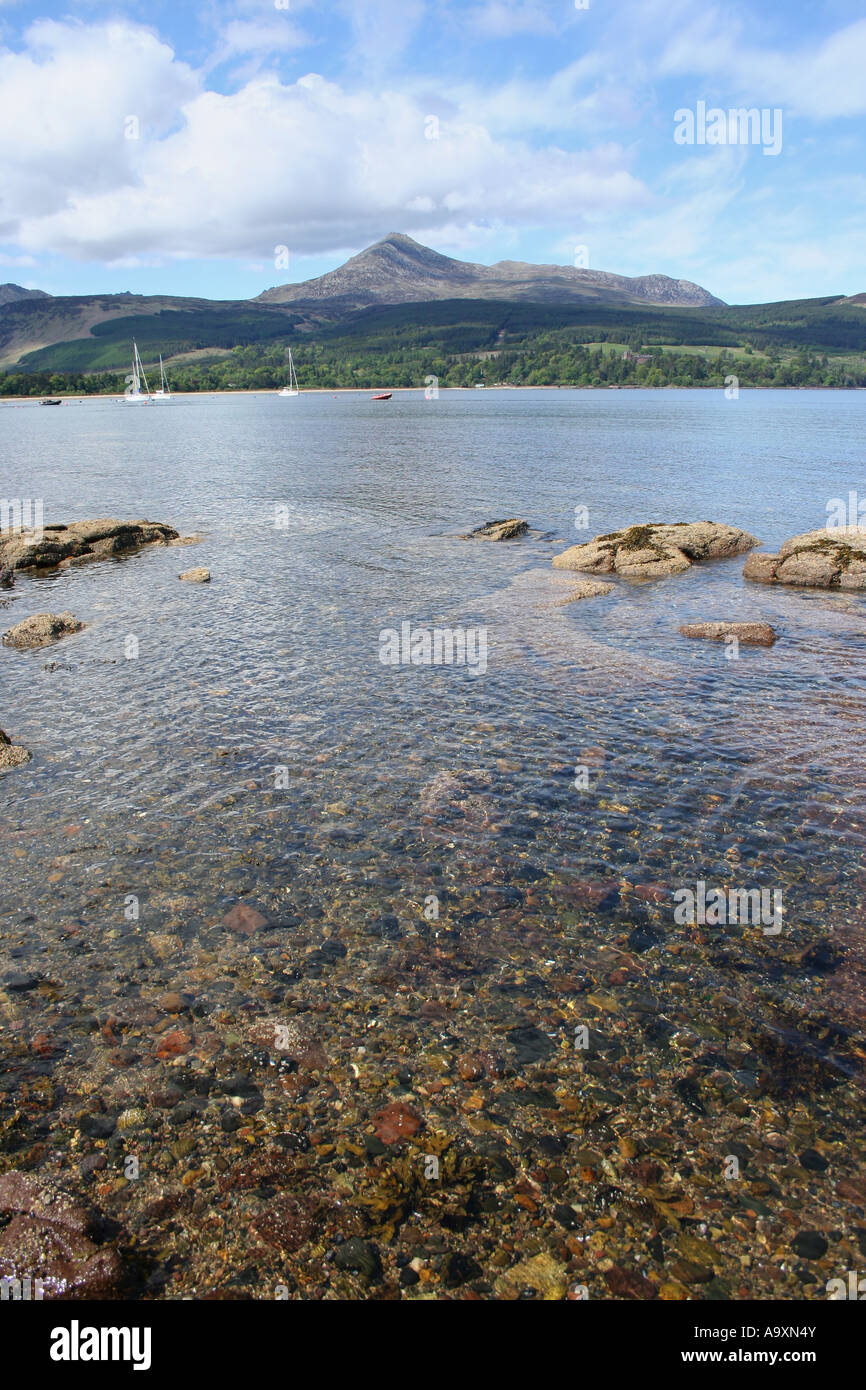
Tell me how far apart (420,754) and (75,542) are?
1303 inches

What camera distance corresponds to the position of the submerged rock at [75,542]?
41.4m

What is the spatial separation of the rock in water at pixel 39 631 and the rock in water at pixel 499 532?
23.6 metres

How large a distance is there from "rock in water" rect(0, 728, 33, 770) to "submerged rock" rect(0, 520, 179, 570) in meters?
26.6

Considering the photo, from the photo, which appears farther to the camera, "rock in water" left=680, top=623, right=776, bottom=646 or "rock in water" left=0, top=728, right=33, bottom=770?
"rock in water" left=680, top=623, right=776, bottom=646

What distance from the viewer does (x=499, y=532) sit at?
45281 mm

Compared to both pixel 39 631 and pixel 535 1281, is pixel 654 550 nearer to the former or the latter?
pixel 39 631

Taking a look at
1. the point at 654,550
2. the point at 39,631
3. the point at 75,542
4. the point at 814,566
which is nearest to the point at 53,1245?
→ the point at 39,631

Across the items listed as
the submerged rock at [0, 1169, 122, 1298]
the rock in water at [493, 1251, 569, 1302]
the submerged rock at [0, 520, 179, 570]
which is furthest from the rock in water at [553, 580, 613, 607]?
the submerged rock at [0, 1169, 122, 1298]

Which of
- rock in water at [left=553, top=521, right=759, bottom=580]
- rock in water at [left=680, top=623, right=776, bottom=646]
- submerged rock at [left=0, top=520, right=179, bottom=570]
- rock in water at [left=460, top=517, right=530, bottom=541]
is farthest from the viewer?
rock in water at [left=460, top=517, right=530, bottom=541]

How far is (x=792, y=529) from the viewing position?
47875 mm

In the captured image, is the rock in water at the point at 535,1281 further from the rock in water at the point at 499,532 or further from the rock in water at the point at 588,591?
the rock in water at the point at 499,532

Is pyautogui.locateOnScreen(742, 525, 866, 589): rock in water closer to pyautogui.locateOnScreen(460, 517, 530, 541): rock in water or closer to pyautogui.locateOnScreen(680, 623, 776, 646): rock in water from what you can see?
pyautogui.locateOnScreen(680, 623, 776, 646): rock in water

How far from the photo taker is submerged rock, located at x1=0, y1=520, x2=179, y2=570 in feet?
136

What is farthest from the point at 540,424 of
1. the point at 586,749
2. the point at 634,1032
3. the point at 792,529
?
the point at 634,1032
